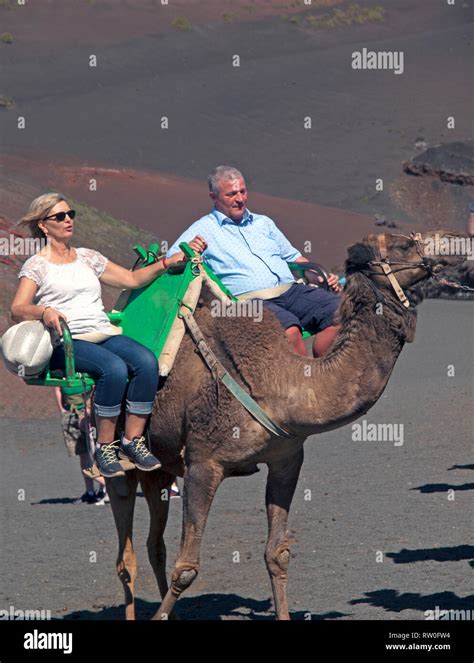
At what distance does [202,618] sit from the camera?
8.63 m

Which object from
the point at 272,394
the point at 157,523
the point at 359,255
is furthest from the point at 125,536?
the point at 359,255

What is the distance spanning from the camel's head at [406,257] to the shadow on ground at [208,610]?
8.45ft

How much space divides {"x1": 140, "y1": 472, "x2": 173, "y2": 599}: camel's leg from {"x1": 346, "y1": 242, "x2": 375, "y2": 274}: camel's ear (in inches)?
90.9

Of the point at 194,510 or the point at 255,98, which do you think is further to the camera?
the point at 255,98

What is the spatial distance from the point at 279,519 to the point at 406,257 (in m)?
1.86

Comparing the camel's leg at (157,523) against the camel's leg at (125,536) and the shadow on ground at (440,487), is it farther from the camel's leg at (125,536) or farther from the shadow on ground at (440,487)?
the shadow on ground at (440,487)

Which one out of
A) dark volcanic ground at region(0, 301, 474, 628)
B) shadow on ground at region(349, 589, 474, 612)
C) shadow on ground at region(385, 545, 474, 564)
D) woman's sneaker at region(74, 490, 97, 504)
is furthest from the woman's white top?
woman's sneaker at region(74, 490, 97, 504)

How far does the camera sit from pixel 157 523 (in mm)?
8547

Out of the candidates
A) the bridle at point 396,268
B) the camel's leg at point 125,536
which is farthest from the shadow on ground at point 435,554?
the bridle at point 396,268

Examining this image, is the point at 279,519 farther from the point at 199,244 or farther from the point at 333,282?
the point at 199,244

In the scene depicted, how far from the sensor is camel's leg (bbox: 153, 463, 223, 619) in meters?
7.41

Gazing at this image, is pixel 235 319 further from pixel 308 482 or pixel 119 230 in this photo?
pixel 119 230

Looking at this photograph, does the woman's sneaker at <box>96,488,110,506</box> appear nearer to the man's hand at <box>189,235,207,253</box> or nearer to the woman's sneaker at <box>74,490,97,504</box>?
the woman's sneaker at <box>74,490,97,504</box>

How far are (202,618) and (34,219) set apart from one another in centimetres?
291
